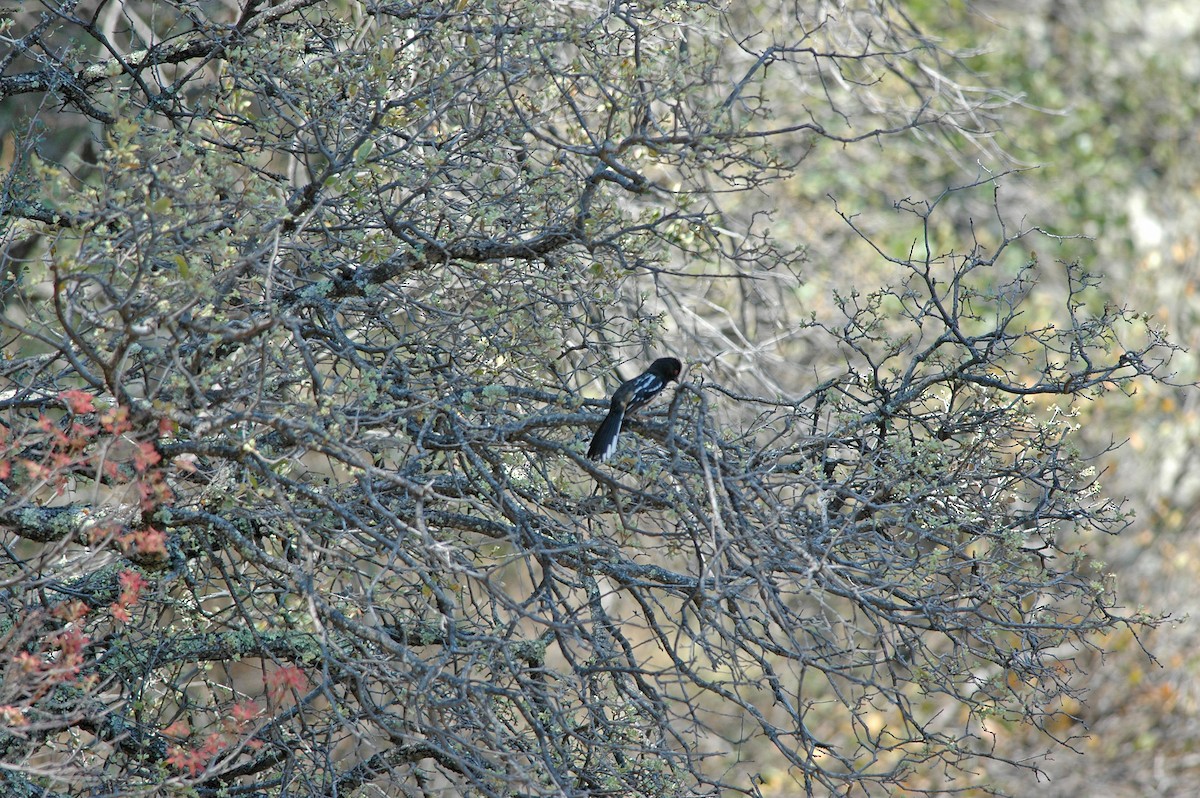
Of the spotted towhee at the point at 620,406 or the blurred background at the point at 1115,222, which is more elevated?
the blurred background at the point at 1115,222

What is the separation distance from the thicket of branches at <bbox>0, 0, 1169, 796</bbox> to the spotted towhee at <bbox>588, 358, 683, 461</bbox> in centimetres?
6

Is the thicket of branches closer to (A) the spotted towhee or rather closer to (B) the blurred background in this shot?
(A) the spotted towhee

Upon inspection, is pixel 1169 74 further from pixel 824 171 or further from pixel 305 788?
pixel 305 788

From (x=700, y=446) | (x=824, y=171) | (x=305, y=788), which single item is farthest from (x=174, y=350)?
(x=824, y=171)

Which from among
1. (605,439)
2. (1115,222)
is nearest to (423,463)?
(605,439)

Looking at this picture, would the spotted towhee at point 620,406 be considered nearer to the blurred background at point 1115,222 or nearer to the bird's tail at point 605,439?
the bird's tail at point 605,439

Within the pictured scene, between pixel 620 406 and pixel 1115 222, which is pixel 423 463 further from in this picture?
pixel 1115 222

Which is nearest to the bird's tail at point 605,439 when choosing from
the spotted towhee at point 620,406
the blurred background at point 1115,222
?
the spotted towhee at point 620,406

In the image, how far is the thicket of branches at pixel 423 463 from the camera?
360 cm

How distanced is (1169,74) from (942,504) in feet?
39.6

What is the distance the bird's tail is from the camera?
4.15 m

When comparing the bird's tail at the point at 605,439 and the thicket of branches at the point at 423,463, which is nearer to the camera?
the thicket of branches at the point at 423,463

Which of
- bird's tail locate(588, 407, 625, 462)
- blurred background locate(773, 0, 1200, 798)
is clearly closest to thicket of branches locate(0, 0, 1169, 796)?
bird's tail locate(588, 407, 625, 462)

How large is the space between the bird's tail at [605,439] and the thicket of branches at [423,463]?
0.16ft
